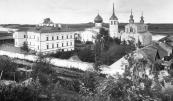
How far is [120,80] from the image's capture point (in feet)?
28.1

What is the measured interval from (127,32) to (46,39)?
44.0ft

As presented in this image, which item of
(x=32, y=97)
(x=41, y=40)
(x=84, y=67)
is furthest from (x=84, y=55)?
(x=32, y=97)

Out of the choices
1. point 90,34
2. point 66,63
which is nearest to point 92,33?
point 90,34

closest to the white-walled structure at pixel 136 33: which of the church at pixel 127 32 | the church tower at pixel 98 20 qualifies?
the church at pixel 127 32

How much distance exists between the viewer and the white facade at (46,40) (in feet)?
113

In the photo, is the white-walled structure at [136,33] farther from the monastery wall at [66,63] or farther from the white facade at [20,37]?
the monastery wall at [66,63]

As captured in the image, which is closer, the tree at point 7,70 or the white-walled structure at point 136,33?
the tree at point 7,70

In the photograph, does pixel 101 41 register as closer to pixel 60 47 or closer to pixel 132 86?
pixel 60 47

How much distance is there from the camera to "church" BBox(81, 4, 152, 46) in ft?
132

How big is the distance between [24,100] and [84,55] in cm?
1914

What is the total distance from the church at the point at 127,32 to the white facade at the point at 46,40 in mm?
7908

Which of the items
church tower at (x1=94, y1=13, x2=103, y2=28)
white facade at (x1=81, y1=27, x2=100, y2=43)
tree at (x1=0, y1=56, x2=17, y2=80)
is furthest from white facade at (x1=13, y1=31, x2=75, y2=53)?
tree at (x1=0, y1=56, x2=17, y2=80)

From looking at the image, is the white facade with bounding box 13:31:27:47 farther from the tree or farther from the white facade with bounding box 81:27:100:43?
the tree

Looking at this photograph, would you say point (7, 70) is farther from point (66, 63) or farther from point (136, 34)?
point (136, 34)
